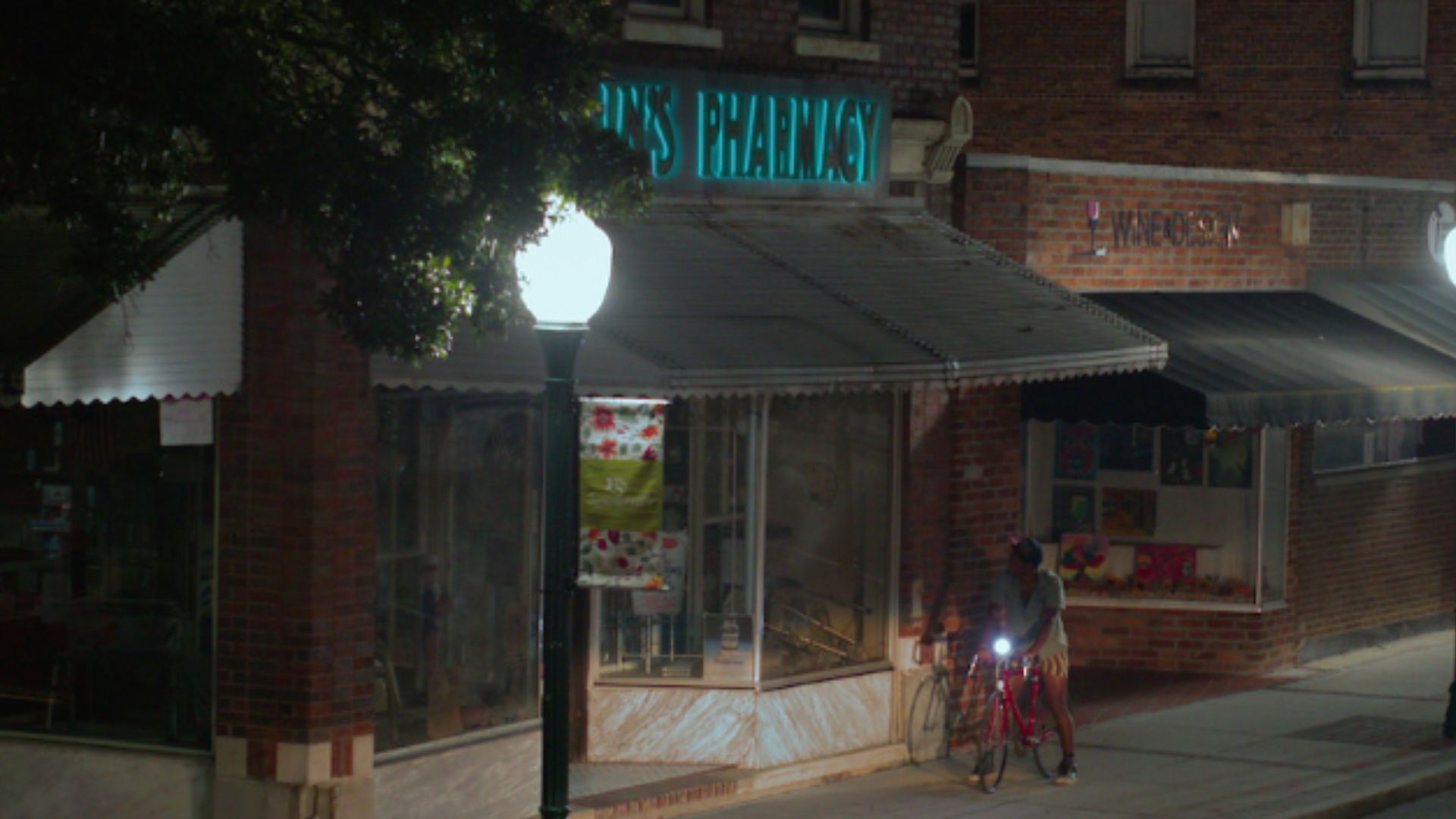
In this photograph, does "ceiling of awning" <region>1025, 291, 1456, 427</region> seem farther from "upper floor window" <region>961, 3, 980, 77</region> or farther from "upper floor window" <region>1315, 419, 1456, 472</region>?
"upper floor window" <region>961, 3, 980, 77</region>

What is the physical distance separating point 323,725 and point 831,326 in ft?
12.8

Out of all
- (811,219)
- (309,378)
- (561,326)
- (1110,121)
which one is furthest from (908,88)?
(1110,121)

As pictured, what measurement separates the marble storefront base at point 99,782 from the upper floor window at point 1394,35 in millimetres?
17270

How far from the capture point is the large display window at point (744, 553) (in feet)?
46.1

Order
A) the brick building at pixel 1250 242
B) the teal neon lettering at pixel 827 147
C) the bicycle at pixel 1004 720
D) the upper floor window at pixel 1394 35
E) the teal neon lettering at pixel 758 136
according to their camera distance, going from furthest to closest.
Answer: the upper floor window at pixel 1394 35 < the brick building at pixel 1250 242 < the teal neon lettering at pixel 827 147 < the teal neon lettering at pixel 758 136 < the bicycle at pixel 1004 720

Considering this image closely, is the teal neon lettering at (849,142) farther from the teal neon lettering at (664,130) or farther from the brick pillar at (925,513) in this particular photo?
the brick pillar at (925,513)

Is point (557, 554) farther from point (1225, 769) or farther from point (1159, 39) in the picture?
point (1159, 39)

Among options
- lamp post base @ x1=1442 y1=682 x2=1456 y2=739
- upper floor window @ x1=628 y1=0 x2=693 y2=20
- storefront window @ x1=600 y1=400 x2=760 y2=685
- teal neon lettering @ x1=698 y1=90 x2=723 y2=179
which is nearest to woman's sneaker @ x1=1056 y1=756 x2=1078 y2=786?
storefront window @ x1=600 y1=400 x2=760 y2=685

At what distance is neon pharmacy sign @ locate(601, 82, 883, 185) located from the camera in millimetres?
13820

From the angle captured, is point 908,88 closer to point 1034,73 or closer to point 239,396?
point 239,396

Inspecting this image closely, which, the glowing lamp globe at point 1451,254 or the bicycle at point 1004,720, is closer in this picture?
the bicycle at point 1004,720

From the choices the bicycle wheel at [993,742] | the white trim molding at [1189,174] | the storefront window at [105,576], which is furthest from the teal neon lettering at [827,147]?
the storefront window at [105,576]

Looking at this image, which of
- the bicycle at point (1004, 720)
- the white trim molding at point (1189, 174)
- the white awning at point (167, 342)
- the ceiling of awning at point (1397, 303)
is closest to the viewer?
the white awning at point (167, 342)

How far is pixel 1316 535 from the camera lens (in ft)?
64.7
